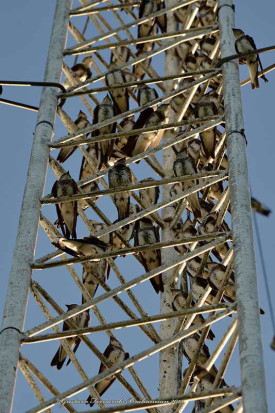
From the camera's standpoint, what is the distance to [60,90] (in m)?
9.34

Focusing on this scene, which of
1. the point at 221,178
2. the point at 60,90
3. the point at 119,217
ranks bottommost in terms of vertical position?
the point at 221,178

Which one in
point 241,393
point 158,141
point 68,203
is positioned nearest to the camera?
point 241,393

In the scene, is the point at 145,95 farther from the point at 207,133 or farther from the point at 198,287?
the point at 198,287

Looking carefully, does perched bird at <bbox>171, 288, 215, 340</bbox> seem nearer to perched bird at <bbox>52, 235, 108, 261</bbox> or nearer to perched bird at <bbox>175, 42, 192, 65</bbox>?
perched bird at <bbox>52, 235, 108, 261</bbox>

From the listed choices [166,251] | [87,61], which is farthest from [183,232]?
[87,61]

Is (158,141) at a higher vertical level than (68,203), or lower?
higher

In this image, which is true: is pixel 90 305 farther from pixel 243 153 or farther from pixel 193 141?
pixel 193 141

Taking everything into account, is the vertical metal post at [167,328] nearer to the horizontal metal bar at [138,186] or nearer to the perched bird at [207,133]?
the perched bird at [207,133]

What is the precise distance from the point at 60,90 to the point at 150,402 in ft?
12.2

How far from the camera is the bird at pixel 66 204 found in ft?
28.1

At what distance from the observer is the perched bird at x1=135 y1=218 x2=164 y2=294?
29.2 ft

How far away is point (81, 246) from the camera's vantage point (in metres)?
7.92

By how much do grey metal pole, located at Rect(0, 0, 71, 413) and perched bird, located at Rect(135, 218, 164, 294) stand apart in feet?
4.01

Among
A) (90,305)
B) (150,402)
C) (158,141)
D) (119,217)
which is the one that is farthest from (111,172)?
(150,402)
